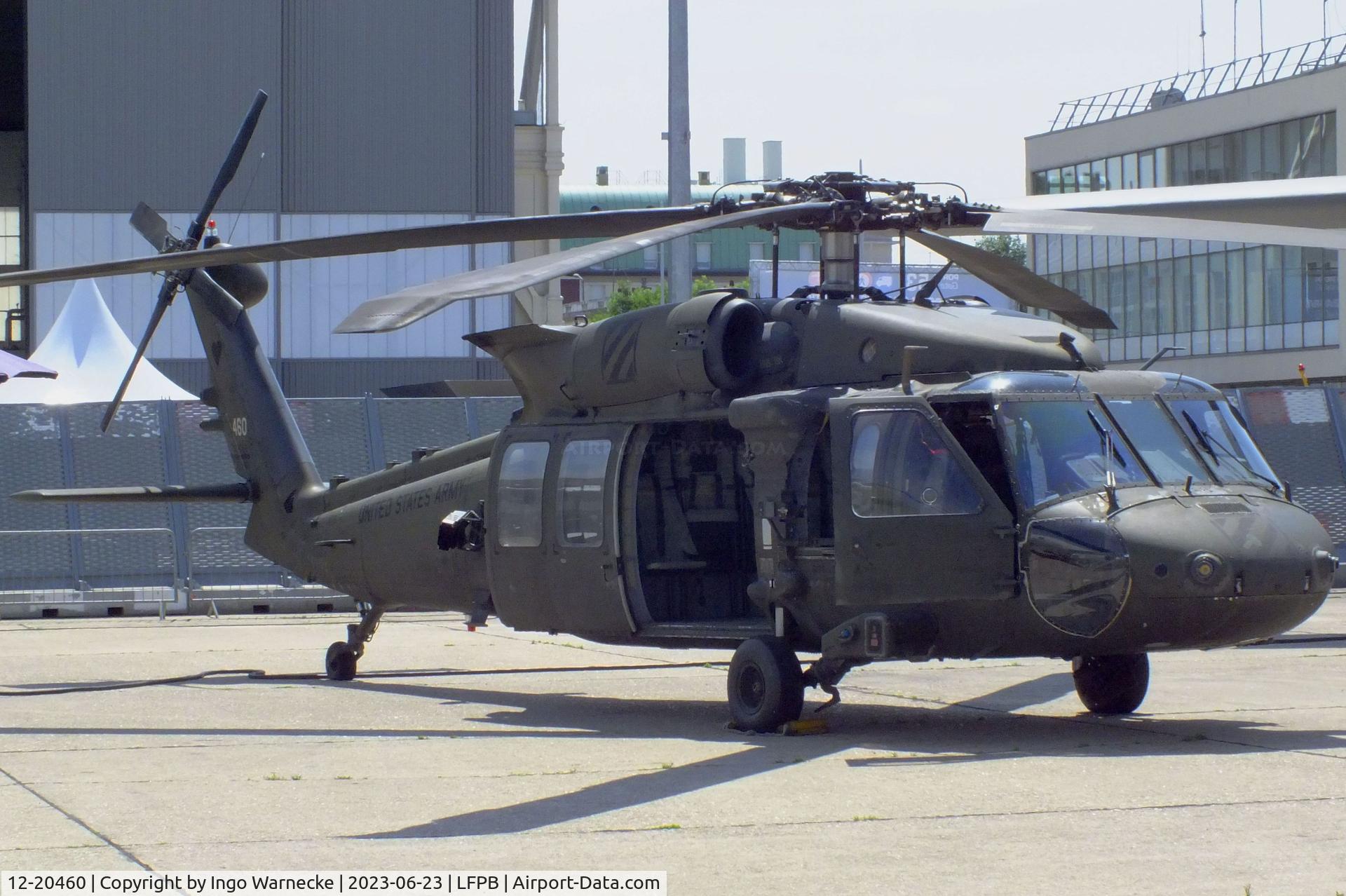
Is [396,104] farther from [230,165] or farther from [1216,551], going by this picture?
[1216,551]

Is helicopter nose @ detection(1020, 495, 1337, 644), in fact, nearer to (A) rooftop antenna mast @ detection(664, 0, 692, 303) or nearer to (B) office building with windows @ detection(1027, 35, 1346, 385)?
(A) rooftop antenna mast @ detection(664, 0, 692, 303)

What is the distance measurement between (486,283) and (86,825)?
278 cm

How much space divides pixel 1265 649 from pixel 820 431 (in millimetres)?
6331

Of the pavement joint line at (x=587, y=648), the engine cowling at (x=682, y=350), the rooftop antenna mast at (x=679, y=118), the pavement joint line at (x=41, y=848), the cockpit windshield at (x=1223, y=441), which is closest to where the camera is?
the pavement joint line at (x=41, y=848)

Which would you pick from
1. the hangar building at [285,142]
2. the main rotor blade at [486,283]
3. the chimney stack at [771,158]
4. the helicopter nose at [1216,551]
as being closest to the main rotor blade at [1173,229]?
the helicopter nose at [1216,551]

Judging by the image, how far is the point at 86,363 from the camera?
23.7 meters

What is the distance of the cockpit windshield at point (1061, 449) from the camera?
8.40m

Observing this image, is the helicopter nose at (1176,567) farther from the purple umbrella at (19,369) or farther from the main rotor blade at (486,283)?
the purple umbrella at (19,369)

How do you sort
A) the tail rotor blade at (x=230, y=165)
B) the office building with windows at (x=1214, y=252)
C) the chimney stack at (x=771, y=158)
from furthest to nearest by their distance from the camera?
1. the chimney stack at (x=771, y=158)
2. the office building with windows at (x=1214, y=252)
3. the tail rotor blade at (x=230, y=165)

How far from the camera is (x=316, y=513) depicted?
1262 centimetres

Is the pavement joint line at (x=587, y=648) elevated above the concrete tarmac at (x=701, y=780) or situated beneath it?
situated beneath

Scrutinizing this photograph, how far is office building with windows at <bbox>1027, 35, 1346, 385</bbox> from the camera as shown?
47969 millimetres

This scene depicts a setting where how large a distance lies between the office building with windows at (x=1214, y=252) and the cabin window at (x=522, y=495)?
38.1 metres

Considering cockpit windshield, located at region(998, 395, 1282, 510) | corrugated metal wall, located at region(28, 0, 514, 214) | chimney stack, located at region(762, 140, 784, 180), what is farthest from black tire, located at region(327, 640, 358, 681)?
chimney stack, located at region(762, 140, 784, 180)
